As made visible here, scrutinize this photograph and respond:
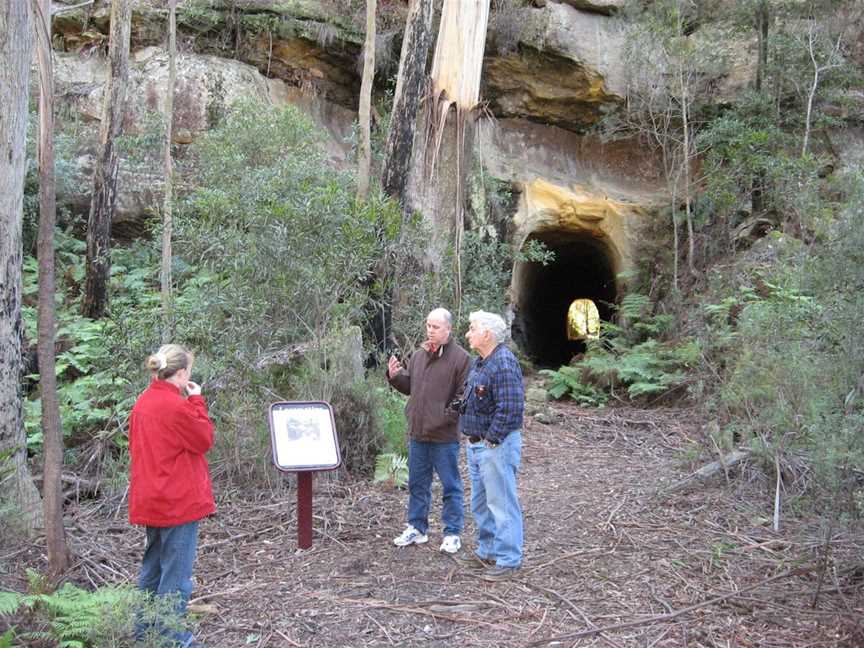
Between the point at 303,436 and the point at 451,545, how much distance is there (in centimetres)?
138

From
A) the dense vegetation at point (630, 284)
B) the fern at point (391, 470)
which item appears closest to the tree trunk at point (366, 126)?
the dense vegetation at point (630, 284)

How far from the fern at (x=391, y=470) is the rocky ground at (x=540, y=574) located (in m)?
0.12

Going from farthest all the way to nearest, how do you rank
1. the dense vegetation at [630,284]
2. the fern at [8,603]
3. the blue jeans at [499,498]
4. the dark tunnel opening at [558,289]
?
the dark tunnel opening at [558,289] → the dense vegetation at [630,284] → the blue jeans at [499,498] → the fern at [8,603]

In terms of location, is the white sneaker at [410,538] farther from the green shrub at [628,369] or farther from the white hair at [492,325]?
the green shrub at [628,369]

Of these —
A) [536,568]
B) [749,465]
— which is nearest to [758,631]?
[536,568]

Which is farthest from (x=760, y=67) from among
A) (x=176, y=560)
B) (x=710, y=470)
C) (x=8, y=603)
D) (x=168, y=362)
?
(x=8, y=603)

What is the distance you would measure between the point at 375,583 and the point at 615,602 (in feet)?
5.24

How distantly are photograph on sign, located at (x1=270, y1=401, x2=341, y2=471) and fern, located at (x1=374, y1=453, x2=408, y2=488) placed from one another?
173 centimetres

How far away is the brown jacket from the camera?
18.5 feet

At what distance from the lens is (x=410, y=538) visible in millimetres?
5977

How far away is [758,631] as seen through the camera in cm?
456

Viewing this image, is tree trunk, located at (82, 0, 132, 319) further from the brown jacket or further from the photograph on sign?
the brown jacket

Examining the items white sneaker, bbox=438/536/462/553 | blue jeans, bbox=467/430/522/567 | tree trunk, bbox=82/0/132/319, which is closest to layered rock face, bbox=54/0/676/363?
tree trunk, bbox=82/0/132/319

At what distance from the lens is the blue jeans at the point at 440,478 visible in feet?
18.9
